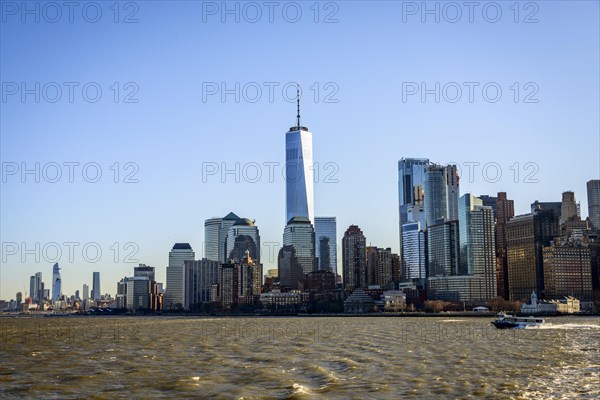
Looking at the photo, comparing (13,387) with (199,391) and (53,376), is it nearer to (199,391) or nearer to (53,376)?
(53,376)

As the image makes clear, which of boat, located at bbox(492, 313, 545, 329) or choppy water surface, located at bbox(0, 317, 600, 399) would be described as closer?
choppy water surface, located at bbox(0, 317, 600, 399)

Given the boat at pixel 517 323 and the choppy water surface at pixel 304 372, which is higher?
the choppy water surface at pixel 304 372

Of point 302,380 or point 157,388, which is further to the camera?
point 302,380

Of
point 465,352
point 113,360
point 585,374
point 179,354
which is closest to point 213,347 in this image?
point 179,354

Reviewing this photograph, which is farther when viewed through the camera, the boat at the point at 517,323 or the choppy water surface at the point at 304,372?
the boat at the point at 517,323

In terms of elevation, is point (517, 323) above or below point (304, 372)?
below

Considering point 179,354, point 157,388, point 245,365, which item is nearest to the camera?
point 157,388

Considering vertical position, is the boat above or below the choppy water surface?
below

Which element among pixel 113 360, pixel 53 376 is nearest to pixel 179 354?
pixel 113 360

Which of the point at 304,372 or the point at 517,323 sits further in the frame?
the point at 517,323

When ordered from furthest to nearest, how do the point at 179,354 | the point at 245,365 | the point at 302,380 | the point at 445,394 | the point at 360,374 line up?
the point at 179,354 < the point at 245,365 < the point at 360,374 < the point at 302,380 < the point at 445,394
